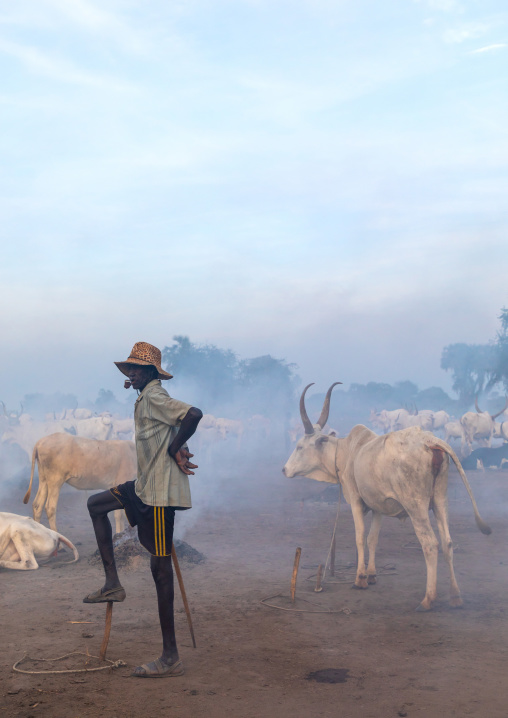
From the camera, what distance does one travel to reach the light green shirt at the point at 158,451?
4.89 meters

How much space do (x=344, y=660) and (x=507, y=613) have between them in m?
2.31

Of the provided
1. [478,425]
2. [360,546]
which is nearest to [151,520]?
[360,546]

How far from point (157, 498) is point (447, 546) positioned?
12.9ft

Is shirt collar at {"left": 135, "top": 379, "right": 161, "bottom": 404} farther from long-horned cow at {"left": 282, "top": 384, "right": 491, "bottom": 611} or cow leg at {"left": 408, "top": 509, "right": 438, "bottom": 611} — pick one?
cow leg at {"left": 408, "top": 509, "right": 438, "bottom": 611}

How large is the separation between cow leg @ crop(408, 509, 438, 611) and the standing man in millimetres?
3118

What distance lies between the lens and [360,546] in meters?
8.16

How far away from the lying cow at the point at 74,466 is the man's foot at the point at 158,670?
21.4 ft

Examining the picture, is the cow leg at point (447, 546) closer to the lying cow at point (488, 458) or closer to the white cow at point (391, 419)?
the lying cow at point (488, 458)

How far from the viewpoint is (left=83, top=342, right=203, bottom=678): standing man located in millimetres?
4816

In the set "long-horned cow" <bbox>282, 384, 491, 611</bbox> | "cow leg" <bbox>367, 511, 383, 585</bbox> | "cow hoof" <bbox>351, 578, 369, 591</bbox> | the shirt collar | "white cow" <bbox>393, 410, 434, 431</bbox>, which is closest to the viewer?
the shirt collar

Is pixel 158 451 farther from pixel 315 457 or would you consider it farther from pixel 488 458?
pixel 488 458

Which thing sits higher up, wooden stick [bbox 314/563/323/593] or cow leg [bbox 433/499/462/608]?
cow leg [bbox 433/499/462/608]

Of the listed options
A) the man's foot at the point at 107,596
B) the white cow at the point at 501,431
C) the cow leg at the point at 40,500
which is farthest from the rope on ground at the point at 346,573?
the white cow at the point at 501,431

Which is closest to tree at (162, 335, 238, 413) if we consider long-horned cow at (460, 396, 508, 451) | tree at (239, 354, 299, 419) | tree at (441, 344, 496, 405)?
tree at (239, 354, 299, 419)
